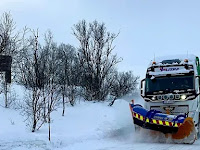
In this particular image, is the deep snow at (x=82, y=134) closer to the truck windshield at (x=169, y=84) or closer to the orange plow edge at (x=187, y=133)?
the orange plow edge at (x=187, y=133)

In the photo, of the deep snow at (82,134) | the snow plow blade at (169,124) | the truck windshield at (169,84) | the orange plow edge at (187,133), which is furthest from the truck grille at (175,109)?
the deep snow at (82,134)

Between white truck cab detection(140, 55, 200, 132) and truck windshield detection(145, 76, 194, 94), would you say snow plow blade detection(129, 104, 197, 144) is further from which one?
truck windshield detection(145, 76, 194, 94)

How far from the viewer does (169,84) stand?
11.3m

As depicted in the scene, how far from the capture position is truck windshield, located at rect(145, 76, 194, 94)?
11.1 metres

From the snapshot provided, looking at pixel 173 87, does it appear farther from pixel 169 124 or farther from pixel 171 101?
pixel 169 124

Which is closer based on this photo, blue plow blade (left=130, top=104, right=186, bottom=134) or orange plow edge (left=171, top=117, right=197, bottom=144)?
orange plow edge (left=171, top=117, right=197, bottom=144)

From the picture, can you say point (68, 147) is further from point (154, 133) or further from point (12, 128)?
point (154, 133)

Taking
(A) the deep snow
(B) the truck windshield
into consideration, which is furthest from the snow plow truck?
(A) the deep snow

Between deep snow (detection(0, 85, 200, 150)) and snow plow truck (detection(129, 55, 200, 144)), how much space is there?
57 cm

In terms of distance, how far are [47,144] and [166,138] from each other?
4.51 m

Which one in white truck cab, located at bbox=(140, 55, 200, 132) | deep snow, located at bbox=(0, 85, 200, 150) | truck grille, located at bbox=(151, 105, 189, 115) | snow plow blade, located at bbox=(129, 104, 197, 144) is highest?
white truck cab, located at bbox=(140, 55, 200, 132)

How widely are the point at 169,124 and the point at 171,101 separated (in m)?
1.22

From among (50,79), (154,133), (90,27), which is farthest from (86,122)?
(90,27)

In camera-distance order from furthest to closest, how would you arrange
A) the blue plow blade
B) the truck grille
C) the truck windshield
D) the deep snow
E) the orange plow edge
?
1. the truck windshield
2. the truck grille
3. the blue plow blade
4. the orange plow edge
5. the deep snow
